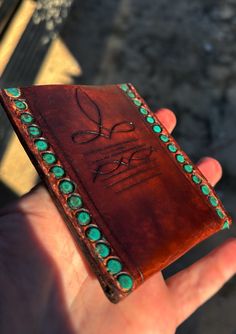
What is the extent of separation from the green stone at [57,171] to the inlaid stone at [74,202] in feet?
0.19

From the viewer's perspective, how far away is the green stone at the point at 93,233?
0.87 meters

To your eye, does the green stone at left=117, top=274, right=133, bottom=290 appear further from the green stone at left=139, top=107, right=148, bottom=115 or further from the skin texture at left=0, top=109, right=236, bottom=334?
the green stone at left=139, top=107, right=148, bottom=115

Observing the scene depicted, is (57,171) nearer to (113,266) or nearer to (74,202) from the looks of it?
(74,202)

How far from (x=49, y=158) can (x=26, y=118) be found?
0.12 meters

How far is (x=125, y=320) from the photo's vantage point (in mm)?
925

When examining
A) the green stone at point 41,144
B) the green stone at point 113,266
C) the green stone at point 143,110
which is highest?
the green stone at point 41,144

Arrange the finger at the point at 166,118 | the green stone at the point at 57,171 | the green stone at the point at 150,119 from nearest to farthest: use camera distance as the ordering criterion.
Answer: the green stone at the point at 57,171
the green stone at the point at 150,119
the finger at the point at 166,118

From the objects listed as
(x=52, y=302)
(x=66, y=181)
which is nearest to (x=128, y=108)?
(x=66, y=181)

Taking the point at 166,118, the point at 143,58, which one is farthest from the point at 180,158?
the point at 143,58

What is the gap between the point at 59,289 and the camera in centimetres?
94

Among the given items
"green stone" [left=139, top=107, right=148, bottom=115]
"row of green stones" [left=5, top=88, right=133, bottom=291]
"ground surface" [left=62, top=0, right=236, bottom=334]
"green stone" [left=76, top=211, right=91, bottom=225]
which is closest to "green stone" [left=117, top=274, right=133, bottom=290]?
"row of green stones" [left=5, top=88, right=133, bottom=291]

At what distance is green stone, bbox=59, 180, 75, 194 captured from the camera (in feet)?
2.99

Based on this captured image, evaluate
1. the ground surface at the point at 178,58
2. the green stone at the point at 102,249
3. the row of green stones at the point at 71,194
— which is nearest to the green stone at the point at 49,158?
the row of green stones at the point at 71,194

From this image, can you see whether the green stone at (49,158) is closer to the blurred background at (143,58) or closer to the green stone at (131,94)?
the green stone at (131,94)
